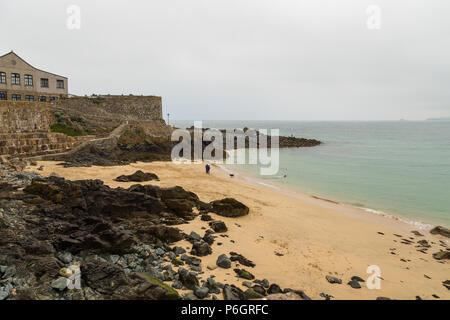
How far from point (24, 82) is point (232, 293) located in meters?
45.8

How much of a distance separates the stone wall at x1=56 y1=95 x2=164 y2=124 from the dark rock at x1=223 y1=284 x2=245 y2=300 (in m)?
37.3

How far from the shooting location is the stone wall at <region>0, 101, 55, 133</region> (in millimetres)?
22031

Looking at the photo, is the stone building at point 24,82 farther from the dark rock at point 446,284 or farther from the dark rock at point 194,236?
the dark rock at point 446,284

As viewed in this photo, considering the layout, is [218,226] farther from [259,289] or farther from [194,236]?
[259,289]

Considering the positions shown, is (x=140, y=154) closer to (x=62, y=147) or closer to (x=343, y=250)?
(x=62, y=147)

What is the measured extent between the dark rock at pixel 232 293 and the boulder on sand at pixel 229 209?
6704 millimetres

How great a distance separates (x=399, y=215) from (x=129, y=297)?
18.8 meters

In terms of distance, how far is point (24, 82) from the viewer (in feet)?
124

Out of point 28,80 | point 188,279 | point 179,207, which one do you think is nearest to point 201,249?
point 188,279

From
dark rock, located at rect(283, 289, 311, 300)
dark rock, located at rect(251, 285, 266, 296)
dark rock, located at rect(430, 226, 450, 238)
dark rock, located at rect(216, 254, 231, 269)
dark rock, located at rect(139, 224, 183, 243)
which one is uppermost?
dark rock, located at rect(139, 224, 183, 243)

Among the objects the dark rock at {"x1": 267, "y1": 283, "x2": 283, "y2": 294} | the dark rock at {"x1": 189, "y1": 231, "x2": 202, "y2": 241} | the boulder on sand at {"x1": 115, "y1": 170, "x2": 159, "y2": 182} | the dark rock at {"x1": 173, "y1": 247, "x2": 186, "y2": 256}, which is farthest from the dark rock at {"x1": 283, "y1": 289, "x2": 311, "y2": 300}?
the boulder on sand at {"x1": 115, "y1": 170, "x2": 159, "y2": 182}

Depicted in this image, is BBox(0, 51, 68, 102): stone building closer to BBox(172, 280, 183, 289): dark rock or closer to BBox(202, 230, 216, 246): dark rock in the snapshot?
BBox(202, 230, 216, 246): dark rock

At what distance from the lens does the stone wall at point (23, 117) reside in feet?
72.3

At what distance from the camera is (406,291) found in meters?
8.42
